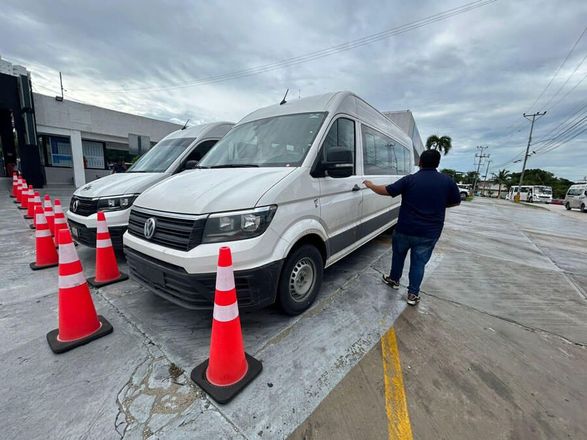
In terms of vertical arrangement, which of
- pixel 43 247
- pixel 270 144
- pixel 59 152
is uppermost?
pixel 59 152

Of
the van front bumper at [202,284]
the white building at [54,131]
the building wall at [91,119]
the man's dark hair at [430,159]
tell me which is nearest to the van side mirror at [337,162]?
the man's dark hair at [430,159]

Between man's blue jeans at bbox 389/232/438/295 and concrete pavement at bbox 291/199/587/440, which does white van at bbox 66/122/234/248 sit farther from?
concrete pavement at bbox 291/199/587/440

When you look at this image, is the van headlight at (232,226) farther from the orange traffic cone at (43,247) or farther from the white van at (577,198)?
the white van at (577,198)

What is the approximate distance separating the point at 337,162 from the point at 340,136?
0.69 meters

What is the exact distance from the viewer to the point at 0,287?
3.31 m

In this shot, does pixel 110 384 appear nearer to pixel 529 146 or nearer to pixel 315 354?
pixel 315 354

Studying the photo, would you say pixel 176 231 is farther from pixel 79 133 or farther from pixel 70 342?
pixel 79 133

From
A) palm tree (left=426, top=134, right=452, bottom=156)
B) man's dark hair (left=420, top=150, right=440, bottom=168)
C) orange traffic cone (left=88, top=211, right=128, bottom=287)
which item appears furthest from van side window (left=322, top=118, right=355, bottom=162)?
palm tree (left=426, top=134, right=452, bottom=156)

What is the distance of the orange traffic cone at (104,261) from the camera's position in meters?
3.33

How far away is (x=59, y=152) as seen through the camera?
680 inches

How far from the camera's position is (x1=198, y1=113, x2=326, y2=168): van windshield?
9.29ft

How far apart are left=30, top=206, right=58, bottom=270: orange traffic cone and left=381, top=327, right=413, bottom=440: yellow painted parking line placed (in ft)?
16.0

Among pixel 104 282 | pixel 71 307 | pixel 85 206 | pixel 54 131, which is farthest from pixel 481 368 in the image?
pixel 54 131

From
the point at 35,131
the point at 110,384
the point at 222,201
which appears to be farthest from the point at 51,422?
the point at 35,131
